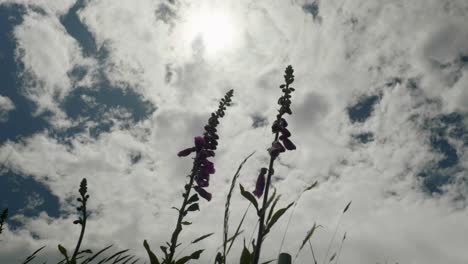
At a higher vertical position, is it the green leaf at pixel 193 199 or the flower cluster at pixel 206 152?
the flower cluster at pixel 206 152

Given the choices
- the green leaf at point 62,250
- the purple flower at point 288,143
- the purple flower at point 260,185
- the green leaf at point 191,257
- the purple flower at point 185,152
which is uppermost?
the purple flower at point 185,152

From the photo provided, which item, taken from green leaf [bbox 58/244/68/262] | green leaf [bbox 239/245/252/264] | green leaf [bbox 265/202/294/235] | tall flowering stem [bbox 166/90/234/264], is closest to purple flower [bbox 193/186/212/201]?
tall flowering stem [bbox 166/90/234/264]

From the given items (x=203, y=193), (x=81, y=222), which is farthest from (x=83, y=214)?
(x=203, y=193)

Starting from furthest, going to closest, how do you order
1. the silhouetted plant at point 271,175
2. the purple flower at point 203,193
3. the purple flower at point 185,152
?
the purple flower at point 185,152
the purple flower at point 203,193
the silhouetted plant at point 271,175

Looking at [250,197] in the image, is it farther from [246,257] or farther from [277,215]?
[246,257]

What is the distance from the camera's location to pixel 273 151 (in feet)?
13.2

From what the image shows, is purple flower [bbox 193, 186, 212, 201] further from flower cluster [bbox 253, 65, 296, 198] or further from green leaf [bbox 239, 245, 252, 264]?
green leaf [bbox 239, 245, 252, 264]

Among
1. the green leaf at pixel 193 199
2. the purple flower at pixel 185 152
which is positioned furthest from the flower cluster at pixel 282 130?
the purple flower at pixel 185 152

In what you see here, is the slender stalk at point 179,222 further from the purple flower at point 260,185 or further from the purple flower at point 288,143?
the purple flower at point 288,143

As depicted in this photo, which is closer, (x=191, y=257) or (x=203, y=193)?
(x=191, y=257)

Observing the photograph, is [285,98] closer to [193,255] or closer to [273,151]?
[273,151]

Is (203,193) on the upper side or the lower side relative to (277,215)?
upper

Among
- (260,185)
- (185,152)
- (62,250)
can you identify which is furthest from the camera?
(185,152)

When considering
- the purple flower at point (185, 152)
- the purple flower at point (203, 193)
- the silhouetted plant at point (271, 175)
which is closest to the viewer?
the silhouetted plant at point (271, 175)
